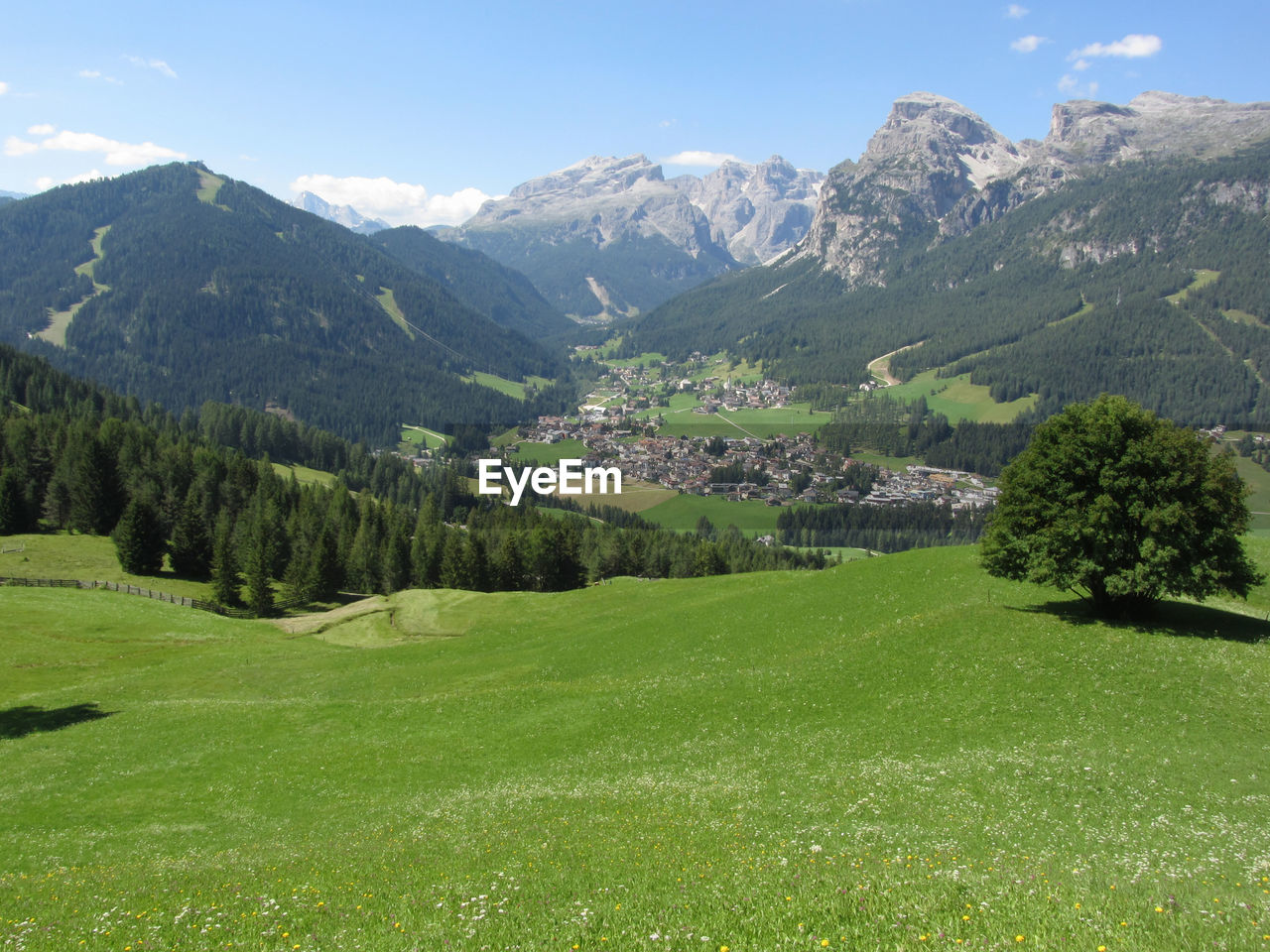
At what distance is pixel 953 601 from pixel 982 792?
78.2ft

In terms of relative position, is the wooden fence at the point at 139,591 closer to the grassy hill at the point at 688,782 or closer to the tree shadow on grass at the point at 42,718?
the grassy hill at the point at 688,782

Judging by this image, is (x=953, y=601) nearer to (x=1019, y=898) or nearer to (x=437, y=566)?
(x=1019, y=898)

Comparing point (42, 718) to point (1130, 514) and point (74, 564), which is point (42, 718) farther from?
point (1130, 514)

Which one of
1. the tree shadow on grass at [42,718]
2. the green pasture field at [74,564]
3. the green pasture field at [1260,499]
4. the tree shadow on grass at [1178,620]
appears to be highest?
the green pasture field at [1260,499]

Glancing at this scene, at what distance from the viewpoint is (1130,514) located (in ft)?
118

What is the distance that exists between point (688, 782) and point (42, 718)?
40518mm

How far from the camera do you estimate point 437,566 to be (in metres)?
109

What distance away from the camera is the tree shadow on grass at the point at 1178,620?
1415 inches

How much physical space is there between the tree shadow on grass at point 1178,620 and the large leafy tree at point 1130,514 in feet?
3.65

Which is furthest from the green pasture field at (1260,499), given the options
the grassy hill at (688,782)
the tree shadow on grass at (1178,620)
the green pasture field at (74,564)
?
the green pasture field at (74,564)

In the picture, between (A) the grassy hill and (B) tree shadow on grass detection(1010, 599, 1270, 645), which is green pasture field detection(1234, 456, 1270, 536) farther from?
(B) tree shadow on grass detection(1010, 599, 1270, 645)

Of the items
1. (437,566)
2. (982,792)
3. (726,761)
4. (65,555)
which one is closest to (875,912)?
(982,792)

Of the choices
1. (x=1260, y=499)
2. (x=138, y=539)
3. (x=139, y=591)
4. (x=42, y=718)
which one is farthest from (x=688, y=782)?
(x=1260, y=499)

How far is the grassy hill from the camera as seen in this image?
15.0 metres
